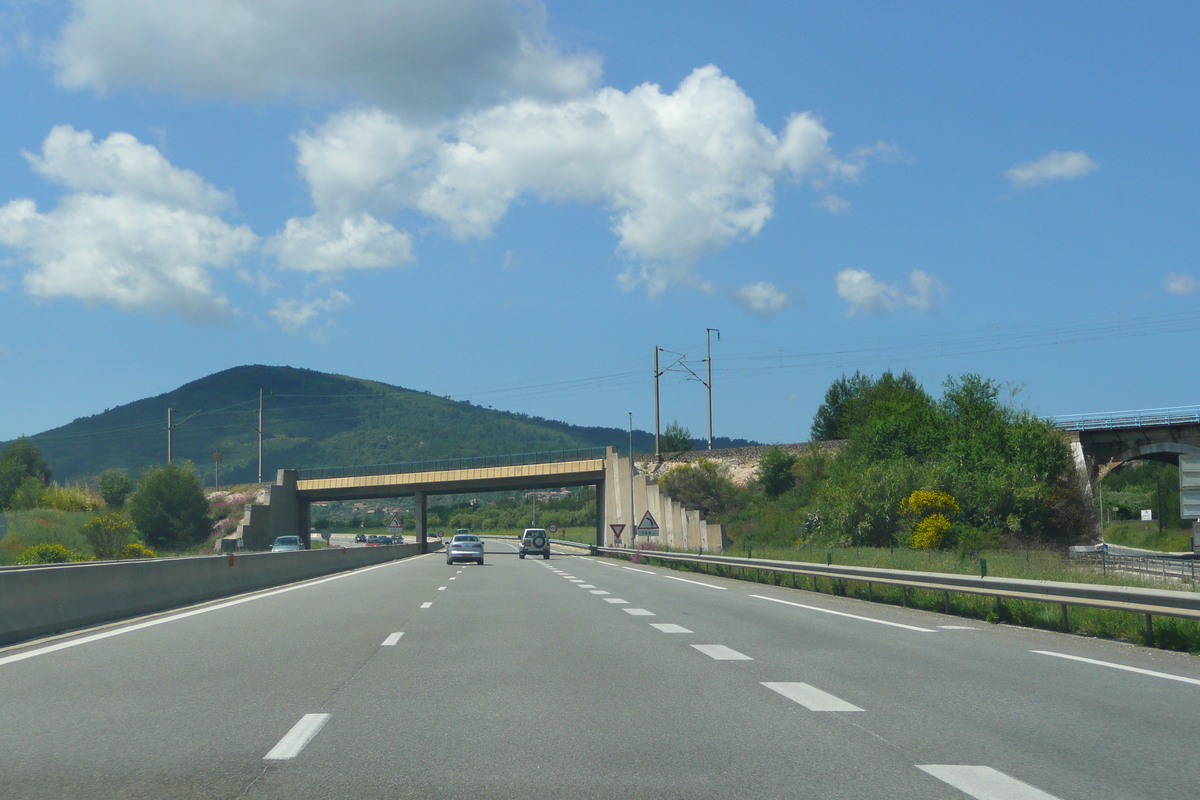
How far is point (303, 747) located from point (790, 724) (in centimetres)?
327

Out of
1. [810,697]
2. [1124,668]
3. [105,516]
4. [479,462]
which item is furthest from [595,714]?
[479,462]

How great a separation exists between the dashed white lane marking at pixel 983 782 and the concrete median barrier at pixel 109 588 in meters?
11.7

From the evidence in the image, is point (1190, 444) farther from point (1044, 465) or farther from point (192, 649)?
point (192, 649)

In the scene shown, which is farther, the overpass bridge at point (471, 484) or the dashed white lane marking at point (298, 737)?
the overpass bridge at point (471, 484)

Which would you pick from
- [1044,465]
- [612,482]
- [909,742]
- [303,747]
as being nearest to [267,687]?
[303,747]

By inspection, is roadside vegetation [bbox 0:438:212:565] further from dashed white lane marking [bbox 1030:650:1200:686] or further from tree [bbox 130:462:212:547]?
dashed white lane marking [bbox 1030:650:1200:686]

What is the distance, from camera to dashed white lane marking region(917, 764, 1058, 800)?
5.66 m

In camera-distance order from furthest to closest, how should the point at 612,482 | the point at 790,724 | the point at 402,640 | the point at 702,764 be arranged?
1. the point at 612,482
2. the point at 402,640
3. the point at 790,724
4. the point at 702,764

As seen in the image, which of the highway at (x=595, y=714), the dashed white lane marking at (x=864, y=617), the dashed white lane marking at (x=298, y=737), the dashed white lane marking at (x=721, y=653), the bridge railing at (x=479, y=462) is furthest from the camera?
the bridge railing at (x=479, y=462)

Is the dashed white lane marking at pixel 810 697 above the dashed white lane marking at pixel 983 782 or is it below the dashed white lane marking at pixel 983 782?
below

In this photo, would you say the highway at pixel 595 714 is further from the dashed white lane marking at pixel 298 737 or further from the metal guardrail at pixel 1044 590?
the metal guardrail at pixel 1044 590

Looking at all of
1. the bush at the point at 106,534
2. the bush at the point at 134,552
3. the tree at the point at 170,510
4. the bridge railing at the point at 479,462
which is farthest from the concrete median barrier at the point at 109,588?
the tree at the point at 170,510

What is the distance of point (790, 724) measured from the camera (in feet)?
25.5

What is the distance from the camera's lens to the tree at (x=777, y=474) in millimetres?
81381
